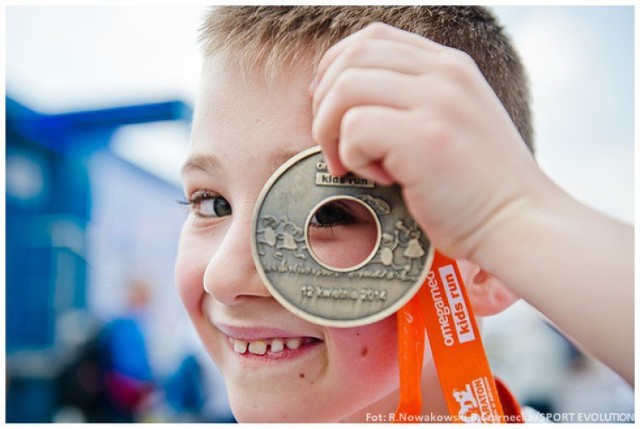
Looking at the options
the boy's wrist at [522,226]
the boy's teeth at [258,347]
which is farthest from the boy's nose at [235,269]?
the boy's wrist at [522,226]

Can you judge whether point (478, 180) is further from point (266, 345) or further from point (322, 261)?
point (266, 345)

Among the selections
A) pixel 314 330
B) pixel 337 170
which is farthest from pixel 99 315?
pixel 337 170

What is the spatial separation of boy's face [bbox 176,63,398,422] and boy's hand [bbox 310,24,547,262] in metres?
0.16

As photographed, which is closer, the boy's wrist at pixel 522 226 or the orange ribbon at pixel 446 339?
the boy's wrist at pixel 522 226

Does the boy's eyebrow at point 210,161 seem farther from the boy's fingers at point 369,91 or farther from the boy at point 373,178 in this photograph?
the boy's fingers at point 369,91

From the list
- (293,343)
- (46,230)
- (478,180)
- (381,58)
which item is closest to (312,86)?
(381,58)

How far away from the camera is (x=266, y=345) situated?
92 cm

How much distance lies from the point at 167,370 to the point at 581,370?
1.82 metres

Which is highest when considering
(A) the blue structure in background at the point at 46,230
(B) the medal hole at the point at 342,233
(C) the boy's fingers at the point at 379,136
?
(C) the boy's fingers at the point at 379,136

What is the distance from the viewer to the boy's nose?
2.73ft

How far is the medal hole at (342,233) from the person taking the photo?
843mm

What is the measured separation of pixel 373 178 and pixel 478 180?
12cm

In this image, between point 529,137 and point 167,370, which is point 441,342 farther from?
point 167,370

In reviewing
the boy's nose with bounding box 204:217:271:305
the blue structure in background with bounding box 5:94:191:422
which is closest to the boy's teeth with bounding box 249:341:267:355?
the boy's nose with bounding box 204:217:271:305
